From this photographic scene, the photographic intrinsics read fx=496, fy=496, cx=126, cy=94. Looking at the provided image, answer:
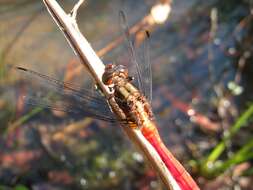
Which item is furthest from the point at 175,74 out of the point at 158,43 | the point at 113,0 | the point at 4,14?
the point at 4,14

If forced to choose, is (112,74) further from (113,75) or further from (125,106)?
(125,106)

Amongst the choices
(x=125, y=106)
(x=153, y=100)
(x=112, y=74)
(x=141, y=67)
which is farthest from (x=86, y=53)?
(x=153, y=100)

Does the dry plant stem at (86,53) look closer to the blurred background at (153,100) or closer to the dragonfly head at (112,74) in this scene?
the dragonfly head at (112,74)

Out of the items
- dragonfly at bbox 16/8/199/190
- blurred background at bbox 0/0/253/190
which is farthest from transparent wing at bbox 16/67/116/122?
blurred background at bbox 0/0/253/190

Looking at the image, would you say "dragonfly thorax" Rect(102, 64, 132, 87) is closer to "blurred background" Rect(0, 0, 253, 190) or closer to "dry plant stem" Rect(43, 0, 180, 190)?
"dry plant stem" Rect(43, 0, 180, 190)

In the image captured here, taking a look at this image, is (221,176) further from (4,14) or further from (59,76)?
(4,14)

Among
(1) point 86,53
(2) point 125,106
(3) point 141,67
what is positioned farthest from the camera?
(3) point 141,67
